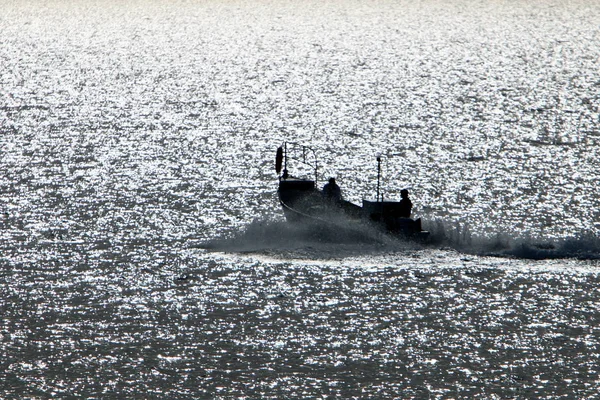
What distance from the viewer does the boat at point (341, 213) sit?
64.8 metres

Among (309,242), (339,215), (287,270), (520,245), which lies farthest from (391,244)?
(520,245)

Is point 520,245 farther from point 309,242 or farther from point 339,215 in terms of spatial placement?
point 309,242

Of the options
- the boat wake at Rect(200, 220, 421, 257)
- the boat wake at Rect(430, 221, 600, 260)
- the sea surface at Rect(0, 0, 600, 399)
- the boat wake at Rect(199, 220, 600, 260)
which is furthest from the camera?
the boat wake at Rect(200, 220, 421, 257)

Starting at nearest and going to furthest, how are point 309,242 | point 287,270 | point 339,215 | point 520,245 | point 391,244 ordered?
point 287,270, point 391,244, point 520,245, point 309,242, point 339,215

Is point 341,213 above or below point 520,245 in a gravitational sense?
above

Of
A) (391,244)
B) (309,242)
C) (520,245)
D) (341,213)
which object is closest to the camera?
(391,244)

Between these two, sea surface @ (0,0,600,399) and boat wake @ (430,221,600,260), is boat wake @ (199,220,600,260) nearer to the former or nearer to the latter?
boat wake @ (430,221,600,260)

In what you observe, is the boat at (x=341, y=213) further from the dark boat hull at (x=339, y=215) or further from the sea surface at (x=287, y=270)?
the sea surface at (x=287, y=270)

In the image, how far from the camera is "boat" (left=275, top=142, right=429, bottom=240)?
6481 centimetres

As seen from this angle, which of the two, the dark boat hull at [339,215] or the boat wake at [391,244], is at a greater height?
the dark boat hull at [339,215]

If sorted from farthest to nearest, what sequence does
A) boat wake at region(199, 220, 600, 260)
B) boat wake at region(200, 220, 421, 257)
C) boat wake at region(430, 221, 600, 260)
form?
boat wake at region(200, 220, 421, 257) → boat wake at region(199, 220, 600, 260) → boat wake at region(430, 221, 600, 260)

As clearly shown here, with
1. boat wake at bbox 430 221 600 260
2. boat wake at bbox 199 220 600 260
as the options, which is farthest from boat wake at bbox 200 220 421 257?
→ boat wake at bbox 430 221 600 260

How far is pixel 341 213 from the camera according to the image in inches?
2660

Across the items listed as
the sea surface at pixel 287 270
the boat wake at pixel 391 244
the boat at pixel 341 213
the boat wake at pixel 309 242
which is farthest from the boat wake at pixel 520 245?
the boat wake at pixel 309 242
